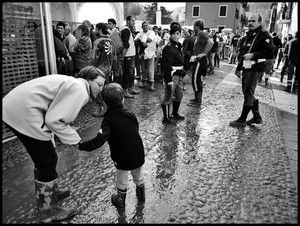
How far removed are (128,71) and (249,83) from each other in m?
3.35

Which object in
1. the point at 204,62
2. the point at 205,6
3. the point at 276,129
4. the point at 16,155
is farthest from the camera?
the point at 205,6

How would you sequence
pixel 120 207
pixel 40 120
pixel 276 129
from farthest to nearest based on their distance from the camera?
pixel 276 129 < pixel 120 207 < pixel 40 120

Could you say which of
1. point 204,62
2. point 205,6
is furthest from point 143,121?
point 205,6

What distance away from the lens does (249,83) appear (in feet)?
15.3

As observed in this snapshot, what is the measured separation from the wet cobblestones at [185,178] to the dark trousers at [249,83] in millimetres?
569

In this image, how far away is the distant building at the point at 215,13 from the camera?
42094 mm

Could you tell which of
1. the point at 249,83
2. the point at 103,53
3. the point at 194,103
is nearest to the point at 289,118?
the point at 249,83

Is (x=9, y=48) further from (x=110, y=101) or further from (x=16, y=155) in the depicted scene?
(x=110, y=101)

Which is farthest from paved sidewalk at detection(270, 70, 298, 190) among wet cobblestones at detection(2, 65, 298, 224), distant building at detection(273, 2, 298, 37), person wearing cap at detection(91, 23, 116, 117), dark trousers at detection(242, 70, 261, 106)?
distant building at detection(273, 2, 298, 37)

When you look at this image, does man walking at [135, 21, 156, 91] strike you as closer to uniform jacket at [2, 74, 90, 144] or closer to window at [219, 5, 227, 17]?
uniform jacket at [2, 74, 90, 144]

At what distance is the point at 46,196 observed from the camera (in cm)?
239

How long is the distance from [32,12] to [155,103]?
3.44 meters

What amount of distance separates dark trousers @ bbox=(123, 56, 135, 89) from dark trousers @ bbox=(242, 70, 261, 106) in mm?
3151

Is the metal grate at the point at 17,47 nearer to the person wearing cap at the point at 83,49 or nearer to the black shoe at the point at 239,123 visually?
the person wearing cap at the point at 83,49
